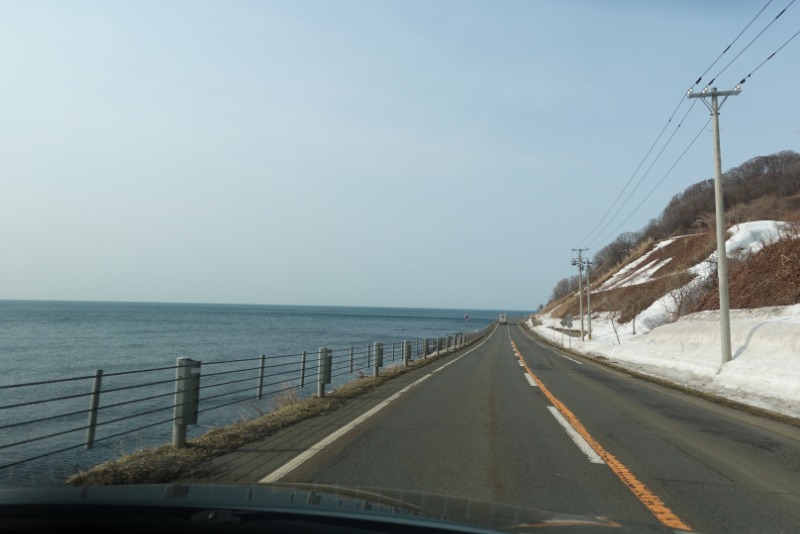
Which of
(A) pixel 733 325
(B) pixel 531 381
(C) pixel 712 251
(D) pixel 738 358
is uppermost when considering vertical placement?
(C) pixel 712 251

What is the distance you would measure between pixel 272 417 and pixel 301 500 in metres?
7.00

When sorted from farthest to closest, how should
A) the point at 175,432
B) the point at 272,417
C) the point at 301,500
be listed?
the point at 272,417, the point at 175,432, the point at 301,500

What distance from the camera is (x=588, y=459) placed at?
270 inches

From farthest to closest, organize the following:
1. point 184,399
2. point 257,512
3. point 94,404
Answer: point 184,399
point 94,404
point 257,512

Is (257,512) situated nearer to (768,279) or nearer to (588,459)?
(588,459)

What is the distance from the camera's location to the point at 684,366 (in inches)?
794

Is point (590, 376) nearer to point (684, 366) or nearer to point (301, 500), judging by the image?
point (684, 366)

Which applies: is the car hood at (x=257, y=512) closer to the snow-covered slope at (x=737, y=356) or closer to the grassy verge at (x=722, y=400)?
the grassy verge at (x=722, y=400)

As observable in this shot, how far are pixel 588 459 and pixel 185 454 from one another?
498 cm

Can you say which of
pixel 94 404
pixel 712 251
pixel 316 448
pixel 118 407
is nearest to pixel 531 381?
pixel 316 448

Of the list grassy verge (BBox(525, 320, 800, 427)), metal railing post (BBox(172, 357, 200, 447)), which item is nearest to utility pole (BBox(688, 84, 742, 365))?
grassy verge (BBox(525, 320, 800, 427))

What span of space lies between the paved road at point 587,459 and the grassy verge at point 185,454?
951 millimetres

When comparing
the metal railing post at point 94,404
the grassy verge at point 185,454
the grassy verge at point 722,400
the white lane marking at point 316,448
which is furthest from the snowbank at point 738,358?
the metal railing post at point 94,404

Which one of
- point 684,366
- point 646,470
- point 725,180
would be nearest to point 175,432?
point 646,470
